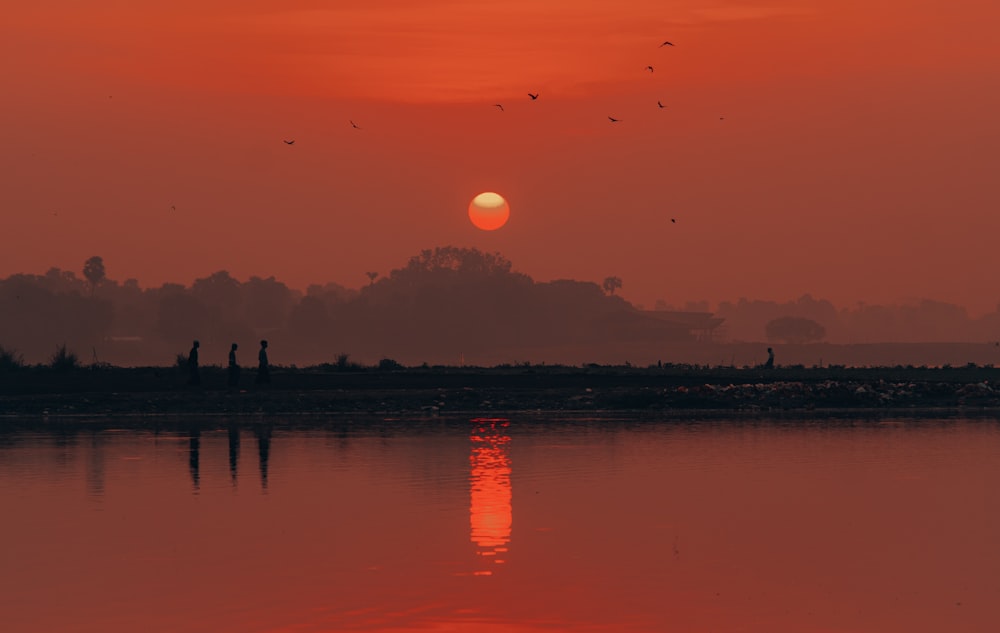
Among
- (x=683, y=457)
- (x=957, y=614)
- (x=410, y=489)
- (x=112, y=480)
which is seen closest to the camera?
(x=957, y=614)

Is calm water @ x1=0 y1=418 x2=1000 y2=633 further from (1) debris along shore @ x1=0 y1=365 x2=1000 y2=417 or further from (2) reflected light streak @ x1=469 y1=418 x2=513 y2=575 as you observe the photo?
(1) debris along shore @ x1=0 y1=365 x2=1000 y2=417

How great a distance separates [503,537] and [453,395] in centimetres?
3858

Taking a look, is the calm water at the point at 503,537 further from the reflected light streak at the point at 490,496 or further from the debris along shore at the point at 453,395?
the debris along shore at the point at 453,395

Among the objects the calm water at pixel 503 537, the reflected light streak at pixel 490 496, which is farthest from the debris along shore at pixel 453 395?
the calm water at pixel 503 537

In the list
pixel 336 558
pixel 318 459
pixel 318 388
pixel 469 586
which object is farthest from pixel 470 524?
A: pixel 318 388

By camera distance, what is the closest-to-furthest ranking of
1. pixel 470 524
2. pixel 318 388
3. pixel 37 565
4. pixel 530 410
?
pixel 37 565
pixel 470 524
pixel 530 410
pixel 318 388

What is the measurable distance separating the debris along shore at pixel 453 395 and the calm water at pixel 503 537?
60.8 feet

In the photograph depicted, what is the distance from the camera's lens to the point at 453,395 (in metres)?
61.2

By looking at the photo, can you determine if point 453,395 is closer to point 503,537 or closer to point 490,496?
point 490,496

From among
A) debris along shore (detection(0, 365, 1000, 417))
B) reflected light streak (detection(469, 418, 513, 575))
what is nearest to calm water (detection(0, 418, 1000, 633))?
reflected light streak (detection(469, 418, 513, 575))

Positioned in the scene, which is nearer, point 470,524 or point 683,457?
point 470,524

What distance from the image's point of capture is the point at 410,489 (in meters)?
29.0

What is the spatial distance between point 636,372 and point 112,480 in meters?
49.6

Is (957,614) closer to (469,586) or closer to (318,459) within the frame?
(469,586)
